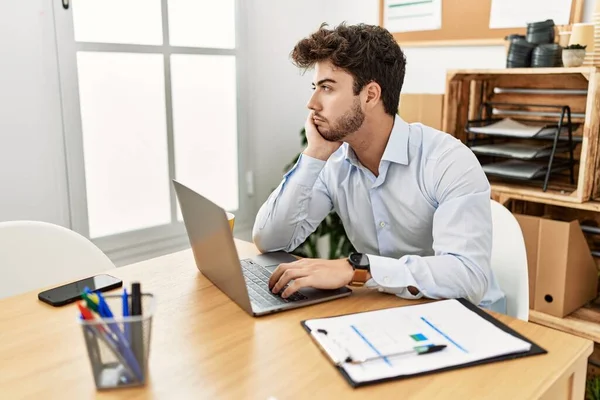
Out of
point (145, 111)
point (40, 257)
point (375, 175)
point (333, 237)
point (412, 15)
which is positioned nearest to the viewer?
point (40, 257)

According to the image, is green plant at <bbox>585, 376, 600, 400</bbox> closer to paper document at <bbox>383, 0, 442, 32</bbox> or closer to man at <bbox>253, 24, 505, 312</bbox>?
man at <bbox>253, 24, 505, 312</bbox>

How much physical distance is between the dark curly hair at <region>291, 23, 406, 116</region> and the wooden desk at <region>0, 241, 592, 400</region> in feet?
1.88

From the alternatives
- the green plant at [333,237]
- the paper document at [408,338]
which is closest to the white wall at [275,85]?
the green plant at [333,237]

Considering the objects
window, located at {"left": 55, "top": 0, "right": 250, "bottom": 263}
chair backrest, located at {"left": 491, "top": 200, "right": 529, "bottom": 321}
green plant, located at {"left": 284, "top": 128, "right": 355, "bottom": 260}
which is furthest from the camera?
green plant, located at {"left": 284, "top": 128, "right": 355, "bottom": 260}

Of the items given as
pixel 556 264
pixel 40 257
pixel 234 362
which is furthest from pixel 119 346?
pixel 556 264

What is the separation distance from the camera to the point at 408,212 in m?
1.42

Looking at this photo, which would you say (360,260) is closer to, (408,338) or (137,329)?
(408,338)

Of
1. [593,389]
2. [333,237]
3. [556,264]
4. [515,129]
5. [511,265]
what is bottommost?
[593,389]

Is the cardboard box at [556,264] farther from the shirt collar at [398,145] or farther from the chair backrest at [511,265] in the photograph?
the shirt collar at [398,145]

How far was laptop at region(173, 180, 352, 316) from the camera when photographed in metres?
1.03

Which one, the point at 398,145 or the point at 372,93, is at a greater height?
the point at 372,93

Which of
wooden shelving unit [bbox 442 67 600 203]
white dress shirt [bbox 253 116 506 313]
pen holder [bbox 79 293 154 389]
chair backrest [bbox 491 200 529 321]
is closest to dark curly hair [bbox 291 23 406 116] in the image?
white dress shirt [bbox 253 116 506 313]

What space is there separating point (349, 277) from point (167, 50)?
1.68 metres

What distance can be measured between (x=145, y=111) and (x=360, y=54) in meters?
1.30
